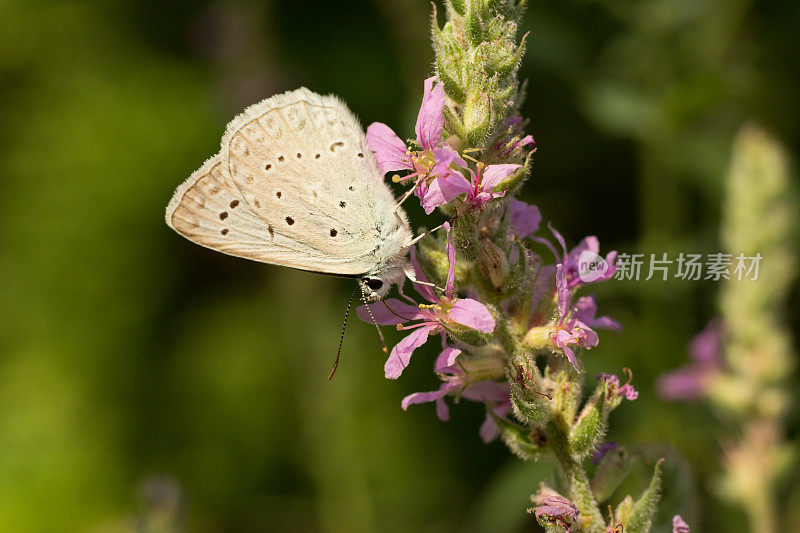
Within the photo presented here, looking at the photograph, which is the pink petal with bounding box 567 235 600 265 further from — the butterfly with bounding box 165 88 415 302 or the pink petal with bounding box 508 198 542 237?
the butterfly with bounding box 165 88 415 302

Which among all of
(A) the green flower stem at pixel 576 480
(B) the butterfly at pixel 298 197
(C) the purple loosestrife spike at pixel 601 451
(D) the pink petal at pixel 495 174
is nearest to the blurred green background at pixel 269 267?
(C) the purple loosestrife spike at pixel 601 451

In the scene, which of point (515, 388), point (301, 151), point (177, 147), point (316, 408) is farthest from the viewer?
point (177, 147)

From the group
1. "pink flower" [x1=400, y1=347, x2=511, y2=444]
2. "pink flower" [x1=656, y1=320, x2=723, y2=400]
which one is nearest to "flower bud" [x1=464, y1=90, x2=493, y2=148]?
"pink flower" [x1=400, y1=347, x2=511, y2=444]

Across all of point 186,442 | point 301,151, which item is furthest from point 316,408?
point 301,151

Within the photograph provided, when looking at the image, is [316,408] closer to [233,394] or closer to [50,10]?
[233,394]

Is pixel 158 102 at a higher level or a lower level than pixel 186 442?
higher

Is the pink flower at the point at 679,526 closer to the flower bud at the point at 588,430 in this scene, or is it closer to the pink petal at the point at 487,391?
the flower bud at the point at 588,430
